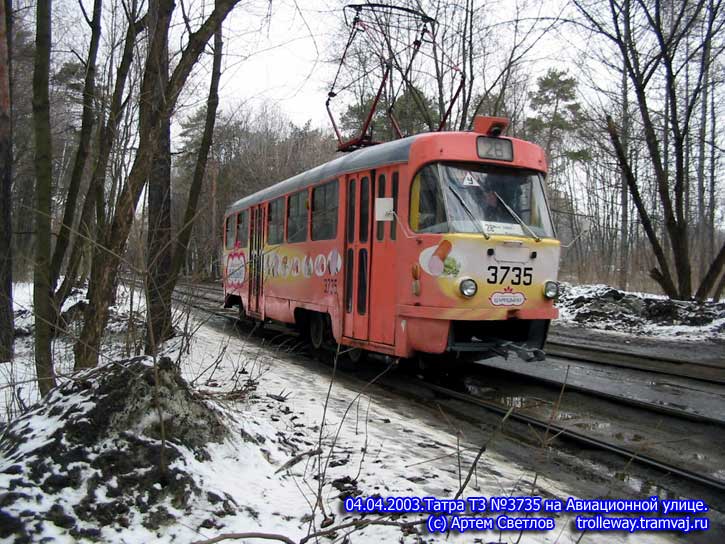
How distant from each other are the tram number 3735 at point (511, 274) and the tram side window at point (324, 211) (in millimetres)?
2831

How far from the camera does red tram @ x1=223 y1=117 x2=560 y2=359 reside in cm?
672

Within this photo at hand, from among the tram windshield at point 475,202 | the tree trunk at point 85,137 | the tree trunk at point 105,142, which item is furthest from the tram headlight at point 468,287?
the tree trunk at point 85,137

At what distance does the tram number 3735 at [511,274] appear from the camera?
6.76 meters

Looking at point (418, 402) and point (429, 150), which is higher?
point (429, 150)

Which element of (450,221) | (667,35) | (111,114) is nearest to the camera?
(111,114)

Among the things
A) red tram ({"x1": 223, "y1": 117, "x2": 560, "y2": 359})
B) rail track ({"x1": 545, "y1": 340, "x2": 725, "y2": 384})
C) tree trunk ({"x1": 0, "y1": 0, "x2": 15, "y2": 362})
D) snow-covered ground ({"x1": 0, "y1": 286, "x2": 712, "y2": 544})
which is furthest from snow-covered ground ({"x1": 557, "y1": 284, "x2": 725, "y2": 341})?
tree trunk ({"x1": 0, "y1": 0, "x2": 15, "y2": 362})

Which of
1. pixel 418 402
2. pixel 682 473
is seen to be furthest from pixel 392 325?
pixel 682 473

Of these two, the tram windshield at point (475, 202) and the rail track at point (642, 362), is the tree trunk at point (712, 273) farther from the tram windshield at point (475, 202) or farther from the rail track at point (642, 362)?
the tram windshield at point (475, 202)

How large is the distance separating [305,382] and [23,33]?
1932cm

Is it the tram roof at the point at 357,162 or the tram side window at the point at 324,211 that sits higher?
the tram roof at the point at 357,162

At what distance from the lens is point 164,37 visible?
5180mm

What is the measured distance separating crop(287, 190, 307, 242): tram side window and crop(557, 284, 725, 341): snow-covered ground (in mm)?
7949

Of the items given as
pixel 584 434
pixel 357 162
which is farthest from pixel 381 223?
pixel 584 434

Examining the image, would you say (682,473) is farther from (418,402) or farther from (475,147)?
(475,147)
